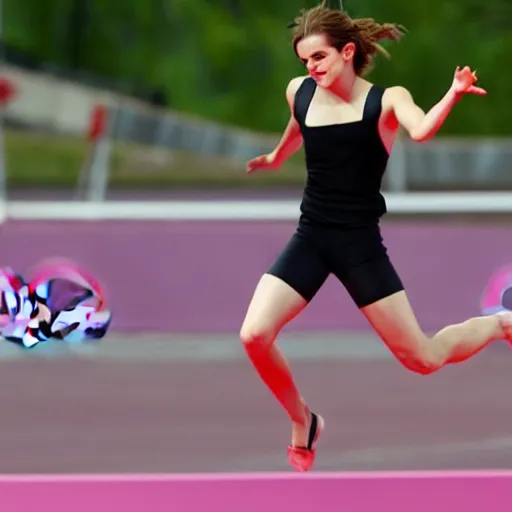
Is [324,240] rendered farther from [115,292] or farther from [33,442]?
[115,292]

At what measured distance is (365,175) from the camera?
14.7ft

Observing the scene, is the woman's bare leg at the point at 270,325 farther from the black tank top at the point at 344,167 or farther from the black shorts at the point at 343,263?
the black tank top at the point at 344,167

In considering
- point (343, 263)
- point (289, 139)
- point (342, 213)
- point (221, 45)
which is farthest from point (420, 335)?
point (221, 45)

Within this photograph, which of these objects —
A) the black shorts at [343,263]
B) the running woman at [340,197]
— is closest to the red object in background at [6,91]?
the running woman at [340,197]

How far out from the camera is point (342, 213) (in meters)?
4.49

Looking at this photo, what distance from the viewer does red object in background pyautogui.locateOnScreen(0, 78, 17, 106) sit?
9.93 m

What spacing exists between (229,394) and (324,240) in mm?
3701

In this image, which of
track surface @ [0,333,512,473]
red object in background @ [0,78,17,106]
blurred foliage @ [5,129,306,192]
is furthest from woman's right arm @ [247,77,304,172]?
red object in background @ [0,78,17,106]

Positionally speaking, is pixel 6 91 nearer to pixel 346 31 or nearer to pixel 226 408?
pixel 226 408

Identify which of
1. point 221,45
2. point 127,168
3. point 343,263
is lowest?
point 343,263

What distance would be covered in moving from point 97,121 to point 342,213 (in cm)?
595

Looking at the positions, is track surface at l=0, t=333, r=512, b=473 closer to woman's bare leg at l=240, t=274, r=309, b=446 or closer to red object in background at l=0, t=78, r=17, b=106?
red object in background at l=0, t=78, r=17, b=106

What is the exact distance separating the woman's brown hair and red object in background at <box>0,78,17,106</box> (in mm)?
5790

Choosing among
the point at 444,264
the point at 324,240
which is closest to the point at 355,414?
the point at 444,264
